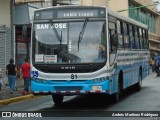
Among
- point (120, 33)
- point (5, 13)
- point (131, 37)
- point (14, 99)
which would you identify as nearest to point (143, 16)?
point (5, 13)

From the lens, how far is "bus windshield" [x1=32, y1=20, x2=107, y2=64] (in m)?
14.7

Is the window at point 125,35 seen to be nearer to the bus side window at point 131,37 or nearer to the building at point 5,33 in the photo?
the bus side window at point 131,37

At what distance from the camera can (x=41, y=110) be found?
15281mm

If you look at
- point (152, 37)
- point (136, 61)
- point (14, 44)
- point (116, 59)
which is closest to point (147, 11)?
point (152, 37)

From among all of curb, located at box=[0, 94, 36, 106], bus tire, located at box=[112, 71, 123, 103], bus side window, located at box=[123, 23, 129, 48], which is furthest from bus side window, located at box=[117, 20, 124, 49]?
curb, located at box=[0, 94, 36, 106]

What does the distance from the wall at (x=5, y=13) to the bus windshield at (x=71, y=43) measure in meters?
14.0

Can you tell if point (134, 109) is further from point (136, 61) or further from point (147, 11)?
point (147, 11)

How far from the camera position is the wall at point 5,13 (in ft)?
93.4

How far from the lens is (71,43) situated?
48.4 ft

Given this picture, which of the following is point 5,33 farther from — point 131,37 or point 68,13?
point 68,13

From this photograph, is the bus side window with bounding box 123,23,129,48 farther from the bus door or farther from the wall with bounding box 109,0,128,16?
the wall with bounding box 109,0,128,16

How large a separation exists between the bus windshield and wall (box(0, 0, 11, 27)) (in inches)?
552

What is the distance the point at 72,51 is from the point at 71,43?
26cm

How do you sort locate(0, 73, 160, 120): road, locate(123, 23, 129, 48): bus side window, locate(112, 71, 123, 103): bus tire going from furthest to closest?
locate(123, 23, 129, 48): bus side window, locate(112, 71, 123, 103): bus tire, locate(0, 73, 160, 120): road
